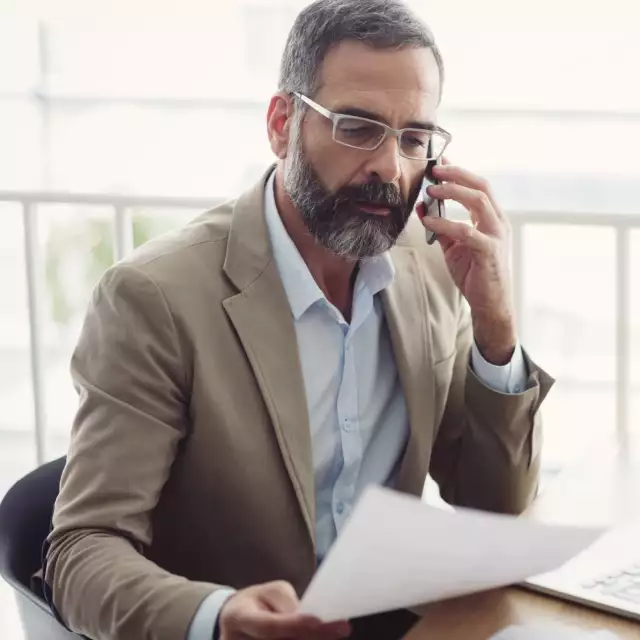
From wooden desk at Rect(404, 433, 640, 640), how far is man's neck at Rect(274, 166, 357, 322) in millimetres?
372

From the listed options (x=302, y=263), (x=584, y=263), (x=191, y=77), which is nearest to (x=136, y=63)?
(x=191, y=77)

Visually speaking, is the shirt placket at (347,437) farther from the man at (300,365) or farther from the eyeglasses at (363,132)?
the eyeglasses at (363,132)

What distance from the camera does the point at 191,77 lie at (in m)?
3.67

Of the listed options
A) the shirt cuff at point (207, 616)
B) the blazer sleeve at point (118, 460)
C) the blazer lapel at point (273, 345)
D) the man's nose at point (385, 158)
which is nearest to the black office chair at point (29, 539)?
the blazer sleeve at point (118, 460)

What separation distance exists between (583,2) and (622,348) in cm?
111

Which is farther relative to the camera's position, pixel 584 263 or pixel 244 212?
pixel 584 263

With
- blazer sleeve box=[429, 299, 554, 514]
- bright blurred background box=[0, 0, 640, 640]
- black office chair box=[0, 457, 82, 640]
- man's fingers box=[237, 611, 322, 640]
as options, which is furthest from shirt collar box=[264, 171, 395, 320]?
bright blurred background box=[0, 0, 640, 640]

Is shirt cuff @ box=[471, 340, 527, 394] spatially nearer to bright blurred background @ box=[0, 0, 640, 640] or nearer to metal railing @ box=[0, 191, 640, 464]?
bright blurred background @ box=[0, 0, 640, 640]

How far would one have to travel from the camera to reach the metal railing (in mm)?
1850

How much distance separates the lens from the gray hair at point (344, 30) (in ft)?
3.96

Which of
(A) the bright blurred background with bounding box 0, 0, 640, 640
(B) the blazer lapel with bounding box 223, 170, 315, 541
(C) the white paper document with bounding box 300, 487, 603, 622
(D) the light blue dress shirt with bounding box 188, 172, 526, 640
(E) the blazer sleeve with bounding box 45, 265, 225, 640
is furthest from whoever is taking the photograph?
(A) the bright blurred background with bounding box 0, 0, 640, 640

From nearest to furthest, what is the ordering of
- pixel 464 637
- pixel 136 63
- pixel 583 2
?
pixel 464 637, pixel 583 2, pixel 136 63

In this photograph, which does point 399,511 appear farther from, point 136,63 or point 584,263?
point 136,63

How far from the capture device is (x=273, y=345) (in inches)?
47.1
